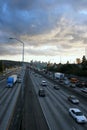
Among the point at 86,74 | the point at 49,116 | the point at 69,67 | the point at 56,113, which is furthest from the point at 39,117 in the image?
the point at 69,67

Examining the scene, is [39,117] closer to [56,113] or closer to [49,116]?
[49,116]

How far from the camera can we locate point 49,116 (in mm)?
34062

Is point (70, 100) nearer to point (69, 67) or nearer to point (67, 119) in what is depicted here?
point (67, 119)

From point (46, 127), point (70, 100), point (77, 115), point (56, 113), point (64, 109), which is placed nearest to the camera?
point (46, 127)

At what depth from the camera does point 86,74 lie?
345 feet

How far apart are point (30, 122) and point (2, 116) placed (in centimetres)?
673

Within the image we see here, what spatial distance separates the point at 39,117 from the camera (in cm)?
3247

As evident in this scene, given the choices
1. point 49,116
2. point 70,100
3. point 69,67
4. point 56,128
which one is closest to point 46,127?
point 56,128

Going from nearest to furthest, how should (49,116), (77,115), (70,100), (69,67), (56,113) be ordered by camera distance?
1. (77,115)
2. (49,116)
3. (56,113)
4. (70,100)
5. (69,67)

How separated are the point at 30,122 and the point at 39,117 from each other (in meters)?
3.76

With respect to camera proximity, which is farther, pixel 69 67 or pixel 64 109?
pixel 69 67

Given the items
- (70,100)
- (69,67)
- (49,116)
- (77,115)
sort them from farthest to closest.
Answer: (69,67)
(70,100)
(49,116)
(77,115)

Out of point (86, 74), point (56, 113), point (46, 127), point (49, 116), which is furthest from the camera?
point (86, 74)

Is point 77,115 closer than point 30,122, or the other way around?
point 30,122
